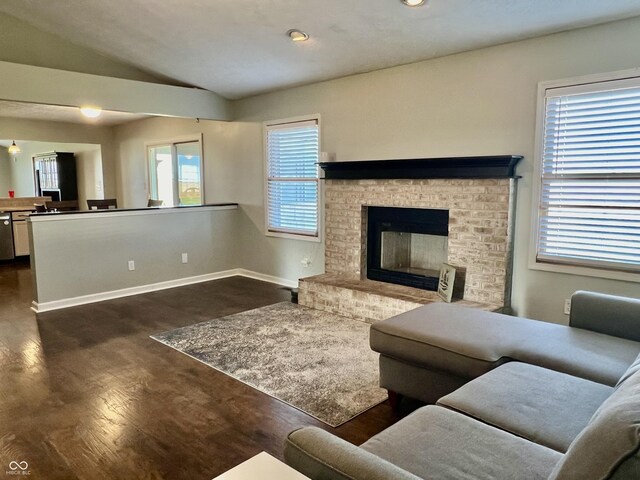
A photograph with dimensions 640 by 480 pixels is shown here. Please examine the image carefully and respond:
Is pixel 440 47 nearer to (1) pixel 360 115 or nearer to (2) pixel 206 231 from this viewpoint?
(1) pixel 360 115

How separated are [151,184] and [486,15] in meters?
6.93

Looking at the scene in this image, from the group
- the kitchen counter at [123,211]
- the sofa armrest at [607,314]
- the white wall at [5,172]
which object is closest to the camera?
the sofa armrest at [607,314]

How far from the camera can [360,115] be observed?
4.97 metres

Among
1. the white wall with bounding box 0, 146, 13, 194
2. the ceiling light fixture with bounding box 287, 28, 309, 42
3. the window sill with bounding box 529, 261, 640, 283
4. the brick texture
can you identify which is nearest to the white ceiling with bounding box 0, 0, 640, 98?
the ceiling light fixture with bounding box 287, 28, 309, 42

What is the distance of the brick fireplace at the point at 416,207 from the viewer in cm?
387

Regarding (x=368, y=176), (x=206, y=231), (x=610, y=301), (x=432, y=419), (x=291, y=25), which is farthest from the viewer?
(x=206, y=231)

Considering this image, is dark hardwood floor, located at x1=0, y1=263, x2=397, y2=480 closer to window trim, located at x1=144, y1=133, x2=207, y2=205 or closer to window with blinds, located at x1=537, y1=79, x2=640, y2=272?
window with blinds, located at x1=537, y1=79, x2=640, y2=272

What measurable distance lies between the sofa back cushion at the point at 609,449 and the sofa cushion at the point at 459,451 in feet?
1.01

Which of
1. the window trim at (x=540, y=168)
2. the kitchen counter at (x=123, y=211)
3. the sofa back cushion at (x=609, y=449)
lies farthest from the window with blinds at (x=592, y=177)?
the kitchen counter at (x=123, y=211)

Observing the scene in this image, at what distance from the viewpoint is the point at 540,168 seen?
12.2 ft

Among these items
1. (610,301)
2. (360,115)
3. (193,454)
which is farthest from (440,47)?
(193,454)

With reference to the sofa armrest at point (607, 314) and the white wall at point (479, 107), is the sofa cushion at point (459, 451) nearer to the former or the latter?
the sofa armrest at point (607, 314)

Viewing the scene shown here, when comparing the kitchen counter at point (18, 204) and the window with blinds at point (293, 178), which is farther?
the kitchen counter at point (18, 204)

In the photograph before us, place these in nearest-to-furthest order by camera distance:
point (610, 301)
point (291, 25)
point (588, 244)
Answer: point (610, 301) → point (588, 244) → point (291, 25)
